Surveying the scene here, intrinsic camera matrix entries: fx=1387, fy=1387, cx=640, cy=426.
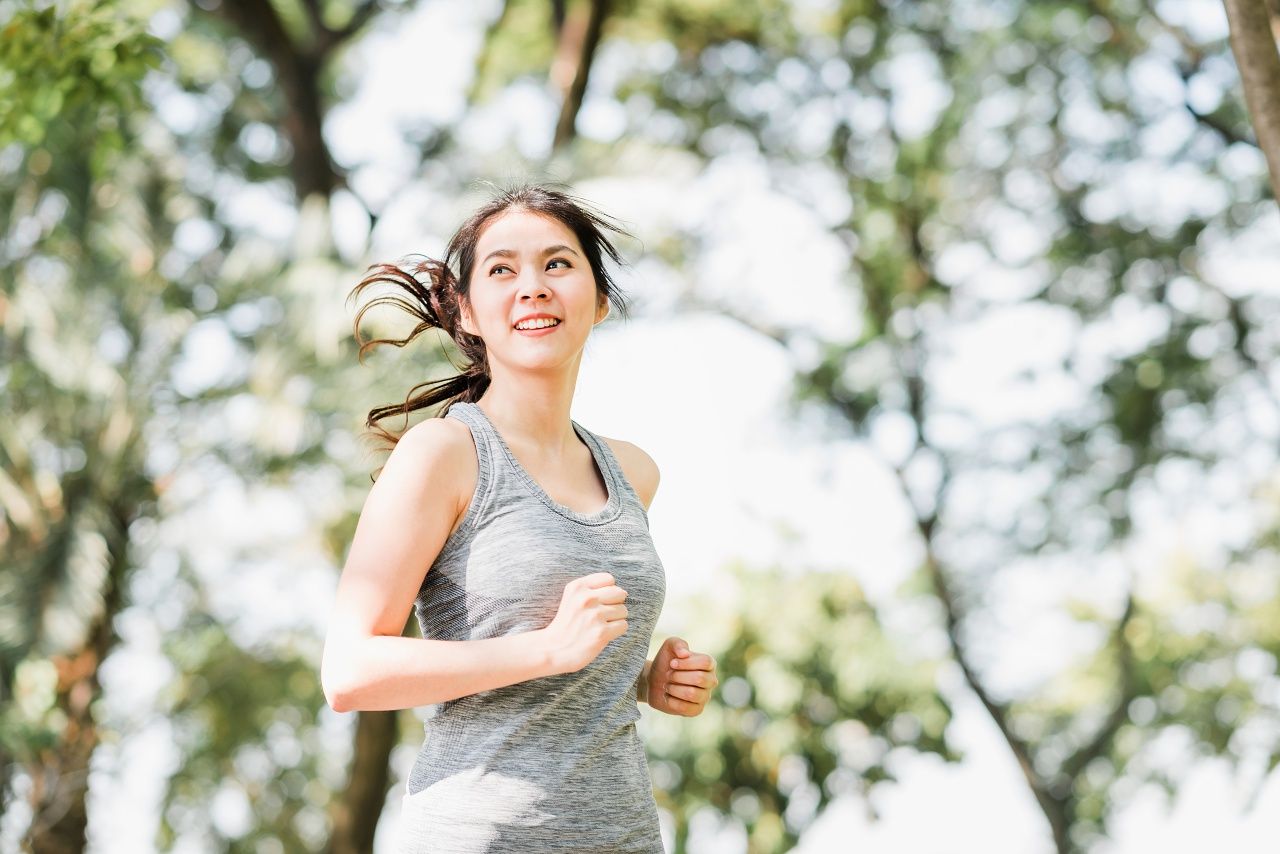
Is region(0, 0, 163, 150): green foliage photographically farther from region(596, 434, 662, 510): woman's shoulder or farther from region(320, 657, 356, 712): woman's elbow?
region(320, 657, 356, 712): woman's elbow

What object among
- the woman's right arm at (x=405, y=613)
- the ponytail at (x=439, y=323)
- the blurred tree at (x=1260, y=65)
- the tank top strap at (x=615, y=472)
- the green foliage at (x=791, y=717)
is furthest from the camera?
the green foliage at (x=791, y=717)

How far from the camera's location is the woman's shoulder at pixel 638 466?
2.35m

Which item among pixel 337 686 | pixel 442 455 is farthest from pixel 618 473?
pixel 337 686

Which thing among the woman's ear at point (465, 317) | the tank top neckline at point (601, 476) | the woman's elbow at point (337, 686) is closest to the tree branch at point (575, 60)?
the woman's ear at point (465, 317)

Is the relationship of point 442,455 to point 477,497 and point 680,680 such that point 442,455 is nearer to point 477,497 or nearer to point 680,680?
point 477,497

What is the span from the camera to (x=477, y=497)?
192 cm

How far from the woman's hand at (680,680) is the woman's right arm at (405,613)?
18.0 inches

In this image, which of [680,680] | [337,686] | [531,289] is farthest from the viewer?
[680,680]

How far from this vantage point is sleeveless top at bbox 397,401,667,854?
184 cm

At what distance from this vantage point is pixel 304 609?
12812mm

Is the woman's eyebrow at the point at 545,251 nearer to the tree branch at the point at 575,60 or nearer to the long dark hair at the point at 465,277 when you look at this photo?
the long dark hair at the point at 465,277

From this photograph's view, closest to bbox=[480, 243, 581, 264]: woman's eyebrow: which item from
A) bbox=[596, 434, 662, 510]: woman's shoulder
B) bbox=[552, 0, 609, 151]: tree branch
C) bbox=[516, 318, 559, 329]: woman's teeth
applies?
bbox=[516, 318, 559, 329]: woman's teeth

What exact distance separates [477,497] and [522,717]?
0.30 m

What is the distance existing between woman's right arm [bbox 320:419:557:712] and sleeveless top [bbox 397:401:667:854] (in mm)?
63
